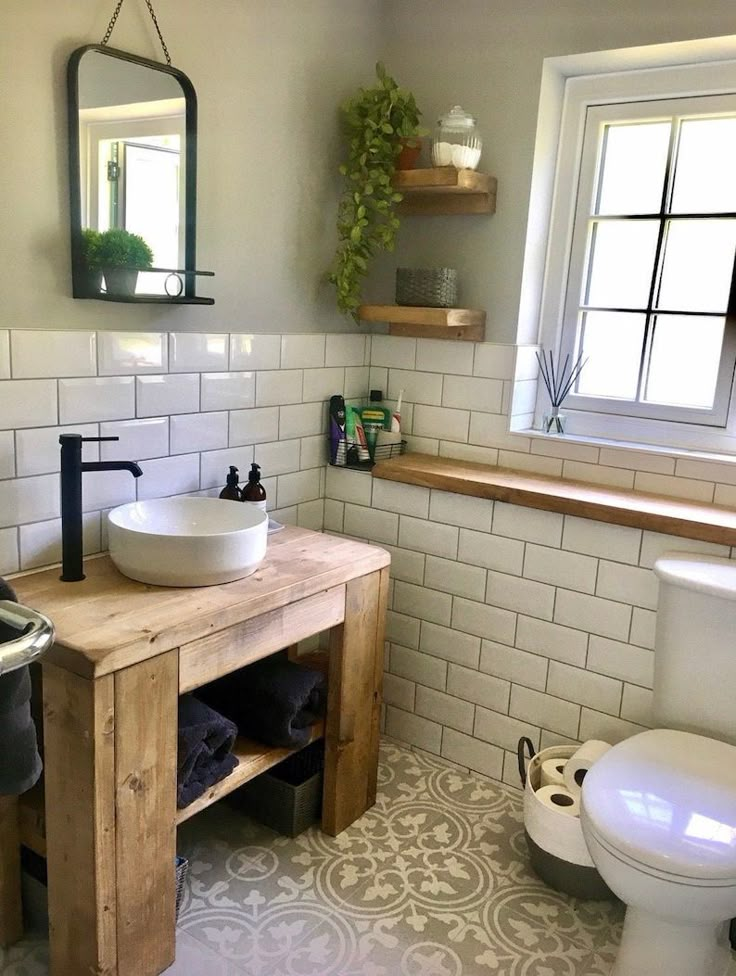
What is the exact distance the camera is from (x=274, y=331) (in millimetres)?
2291

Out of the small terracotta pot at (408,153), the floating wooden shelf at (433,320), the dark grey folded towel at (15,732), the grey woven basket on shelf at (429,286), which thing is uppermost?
the small terracotta pot at (408,153)

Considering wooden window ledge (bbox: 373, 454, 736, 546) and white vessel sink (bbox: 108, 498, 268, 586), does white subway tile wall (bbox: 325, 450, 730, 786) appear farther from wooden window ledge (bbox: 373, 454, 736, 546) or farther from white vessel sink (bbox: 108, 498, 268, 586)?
white vessel sink (bbox: 108, 498, 268, 586)

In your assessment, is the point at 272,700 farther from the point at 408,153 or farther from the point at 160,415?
the point at 408,153

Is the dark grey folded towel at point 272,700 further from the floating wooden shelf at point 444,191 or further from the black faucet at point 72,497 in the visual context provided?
the floating wooden shelf at point 444,191

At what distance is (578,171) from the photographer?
7.82ft

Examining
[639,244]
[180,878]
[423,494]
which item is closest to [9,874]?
[180,878]

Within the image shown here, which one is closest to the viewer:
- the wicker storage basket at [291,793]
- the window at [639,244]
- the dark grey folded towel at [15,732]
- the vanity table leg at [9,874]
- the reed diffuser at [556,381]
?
the dark grey folded towel at [15,732]

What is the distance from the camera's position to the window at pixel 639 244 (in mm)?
2203

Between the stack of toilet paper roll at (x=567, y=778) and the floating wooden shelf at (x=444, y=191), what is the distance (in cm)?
150

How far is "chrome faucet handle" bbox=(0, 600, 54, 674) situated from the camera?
850 mm

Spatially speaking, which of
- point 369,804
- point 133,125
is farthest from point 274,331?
point 369,804

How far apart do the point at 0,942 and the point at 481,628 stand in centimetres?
138

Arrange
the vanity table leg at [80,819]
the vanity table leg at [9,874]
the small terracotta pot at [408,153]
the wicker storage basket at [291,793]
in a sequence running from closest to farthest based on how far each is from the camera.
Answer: the vanity table leg at [80,819], the vanity table leg at [9,874], the wicker storage basket at [291,793], the small terracotta pot at [408,153]

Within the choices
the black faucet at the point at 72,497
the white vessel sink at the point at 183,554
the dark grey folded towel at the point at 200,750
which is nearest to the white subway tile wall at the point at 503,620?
the white vessel sink at the point at 183,554
